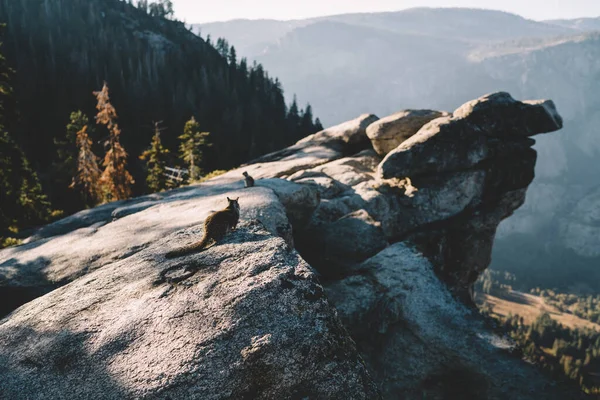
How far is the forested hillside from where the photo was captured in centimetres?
7738

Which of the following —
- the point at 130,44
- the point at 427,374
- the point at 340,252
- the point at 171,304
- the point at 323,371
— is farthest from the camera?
the point at 130,44

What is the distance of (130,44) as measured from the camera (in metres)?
132

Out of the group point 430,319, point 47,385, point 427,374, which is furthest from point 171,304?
point 430,319

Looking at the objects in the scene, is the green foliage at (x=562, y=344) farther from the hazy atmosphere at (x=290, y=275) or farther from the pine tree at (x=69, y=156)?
the pine tree at (x=69, y=156)

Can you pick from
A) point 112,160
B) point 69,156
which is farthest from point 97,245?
point 69,156

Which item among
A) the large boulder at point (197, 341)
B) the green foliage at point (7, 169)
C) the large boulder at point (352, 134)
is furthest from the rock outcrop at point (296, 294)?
the large boulder at point (352, 134)

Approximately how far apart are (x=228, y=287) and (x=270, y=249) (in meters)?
1.04

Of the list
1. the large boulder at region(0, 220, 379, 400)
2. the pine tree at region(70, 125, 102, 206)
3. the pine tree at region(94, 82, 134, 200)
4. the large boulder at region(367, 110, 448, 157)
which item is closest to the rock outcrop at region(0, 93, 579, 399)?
the large boulder at region(0, 220, 379, 400)

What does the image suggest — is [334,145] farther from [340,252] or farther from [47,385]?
[47,385]

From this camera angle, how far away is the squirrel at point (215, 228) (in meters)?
6.19

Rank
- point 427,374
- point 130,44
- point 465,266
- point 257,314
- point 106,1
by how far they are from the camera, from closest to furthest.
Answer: point 257,314 → point 427,374 → point 465,266 → point 130,44 → point 106,1

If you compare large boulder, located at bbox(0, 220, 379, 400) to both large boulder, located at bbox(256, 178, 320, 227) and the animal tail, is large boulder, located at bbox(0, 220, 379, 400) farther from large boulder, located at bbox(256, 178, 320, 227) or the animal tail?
large boulder, located at bbox(256, 178, 320, 227)

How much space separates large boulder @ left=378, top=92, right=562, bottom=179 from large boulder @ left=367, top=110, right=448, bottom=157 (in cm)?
263

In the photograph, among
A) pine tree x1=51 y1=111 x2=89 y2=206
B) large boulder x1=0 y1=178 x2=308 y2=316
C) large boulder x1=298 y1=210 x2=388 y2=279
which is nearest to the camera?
large boulder x1=0 y1=178 x2=308 y2=316
